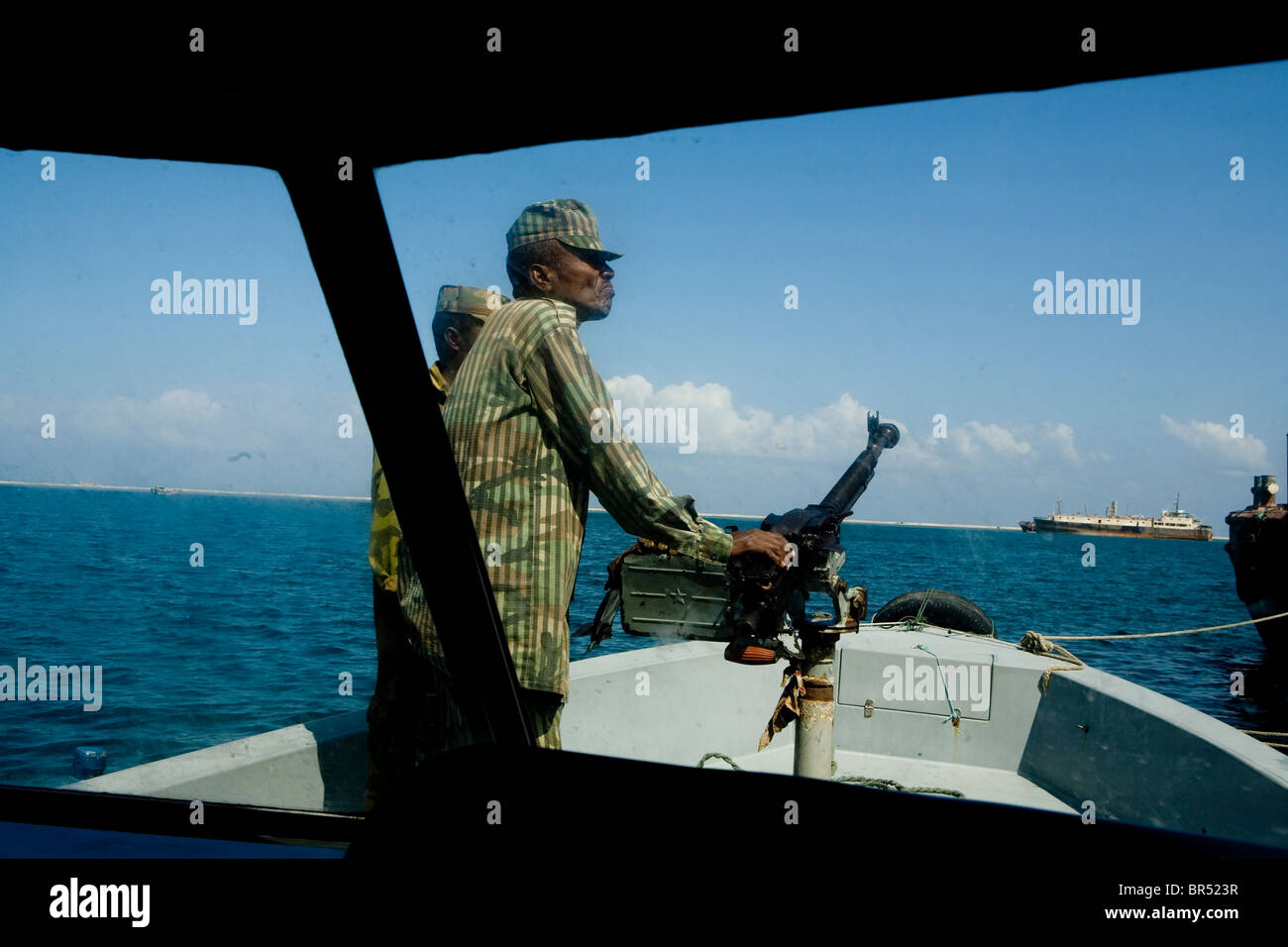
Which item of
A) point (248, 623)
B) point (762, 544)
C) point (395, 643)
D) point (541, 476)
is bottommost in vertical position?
point (248, 623)

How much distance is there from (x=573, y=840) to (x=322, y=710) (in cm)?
1041

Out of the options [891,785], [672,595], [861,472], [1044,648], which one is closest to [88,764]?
[672,595]

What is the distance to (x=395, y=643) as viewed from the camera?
267cm

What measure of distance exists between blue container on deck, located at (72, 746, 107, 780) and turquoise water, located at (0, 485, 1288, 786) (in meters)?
0.11

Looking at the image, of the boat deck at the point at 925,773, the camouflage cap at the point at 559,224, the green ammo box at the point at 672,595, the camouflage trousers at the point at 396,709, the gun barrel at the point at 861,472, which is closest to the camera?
→ the camouflage cap at the point at 559,224

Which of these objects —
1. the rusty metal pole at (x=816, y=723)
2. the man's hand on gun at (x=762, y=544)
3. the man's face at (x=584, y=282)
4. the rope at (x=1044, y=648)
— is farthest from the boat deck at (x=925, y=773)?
the man's face at (x=584, y=282)

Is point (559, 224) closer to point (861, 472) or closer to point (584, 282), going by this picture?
point (584, 282)

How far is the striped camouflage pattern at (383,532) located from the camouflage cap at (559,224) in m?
0.67

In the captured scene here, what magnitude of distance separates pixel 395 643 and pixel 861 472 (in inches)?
71.3

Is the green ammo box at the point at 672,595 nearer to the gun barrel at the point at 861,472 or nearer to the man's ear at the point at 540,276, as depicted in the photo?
the man's ear at the point at 540,276

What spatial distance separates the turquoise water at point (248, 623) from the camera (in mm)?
7715

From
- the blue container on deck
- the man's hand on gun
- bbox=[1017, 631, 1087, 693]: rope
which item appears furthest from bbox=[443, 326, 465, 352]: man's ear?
bbox=[1017, 631, 1087, 693]: rope
